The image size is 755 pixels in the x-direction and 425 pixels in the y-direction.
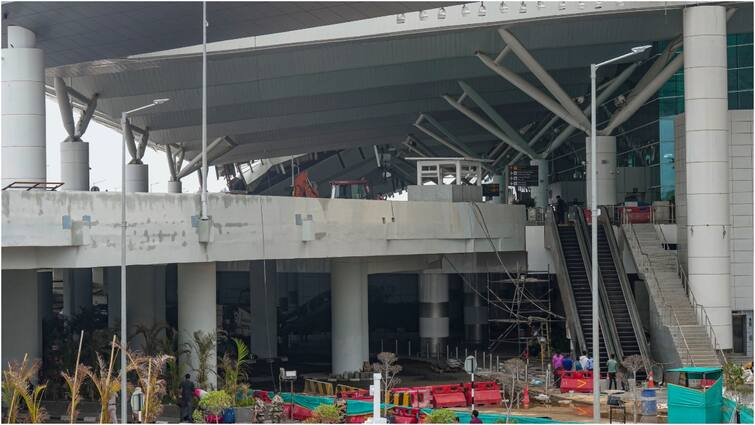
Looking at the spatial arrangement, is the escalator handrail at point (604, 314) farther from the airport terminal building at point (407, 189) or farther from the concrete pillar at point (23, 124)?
the concrete pillar at point (23, 124)

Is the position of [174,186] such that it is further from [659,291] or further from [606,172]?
[659,291]

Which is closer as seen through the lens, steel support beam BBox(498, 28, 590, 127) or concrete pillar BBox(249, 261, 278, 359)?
steel support beam BBox(498, 28, 590, 127)

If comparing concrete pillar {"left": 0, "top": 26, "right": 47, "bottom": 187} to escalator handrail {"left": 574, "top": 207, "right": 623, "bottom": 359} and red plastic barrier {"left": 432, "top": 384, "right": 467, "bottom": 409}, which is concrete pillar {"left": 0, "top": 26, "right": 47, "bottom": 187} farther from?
escalator handrail {"left": 574, "top": 207, "right": 623, "bottom": 359}

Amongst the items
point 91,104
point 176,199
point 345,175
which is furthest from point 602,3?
point 345,175

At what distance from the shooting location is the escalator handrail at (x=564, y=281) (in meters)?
45.2

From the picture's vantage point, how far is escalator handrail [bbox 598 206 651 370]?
42925 mm

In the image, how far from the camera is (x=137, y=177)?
89.0 metres

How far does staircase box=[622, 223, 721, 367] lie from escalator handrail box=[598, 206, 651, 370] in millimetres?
676

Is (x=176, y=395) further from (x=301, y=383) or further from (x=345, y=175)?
(x=345, y=175)

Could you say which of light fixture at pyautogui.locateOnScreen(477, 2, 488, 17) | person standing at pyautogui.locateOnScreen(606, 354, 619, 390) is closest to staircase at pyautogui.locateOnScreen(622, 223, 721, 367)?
person standing at pyautogui.locateOnScreen(606, 354, 619, 390)

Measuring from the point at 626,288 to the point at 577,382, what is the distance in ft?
26.7

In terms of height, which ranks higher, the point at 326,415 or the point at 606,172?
the point at 606,172

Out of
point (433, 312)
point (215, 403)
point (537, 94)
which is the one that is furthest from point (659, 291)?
point (433, 312)

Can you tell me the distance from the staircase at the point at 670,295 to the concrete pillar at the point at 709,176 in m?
0.93
